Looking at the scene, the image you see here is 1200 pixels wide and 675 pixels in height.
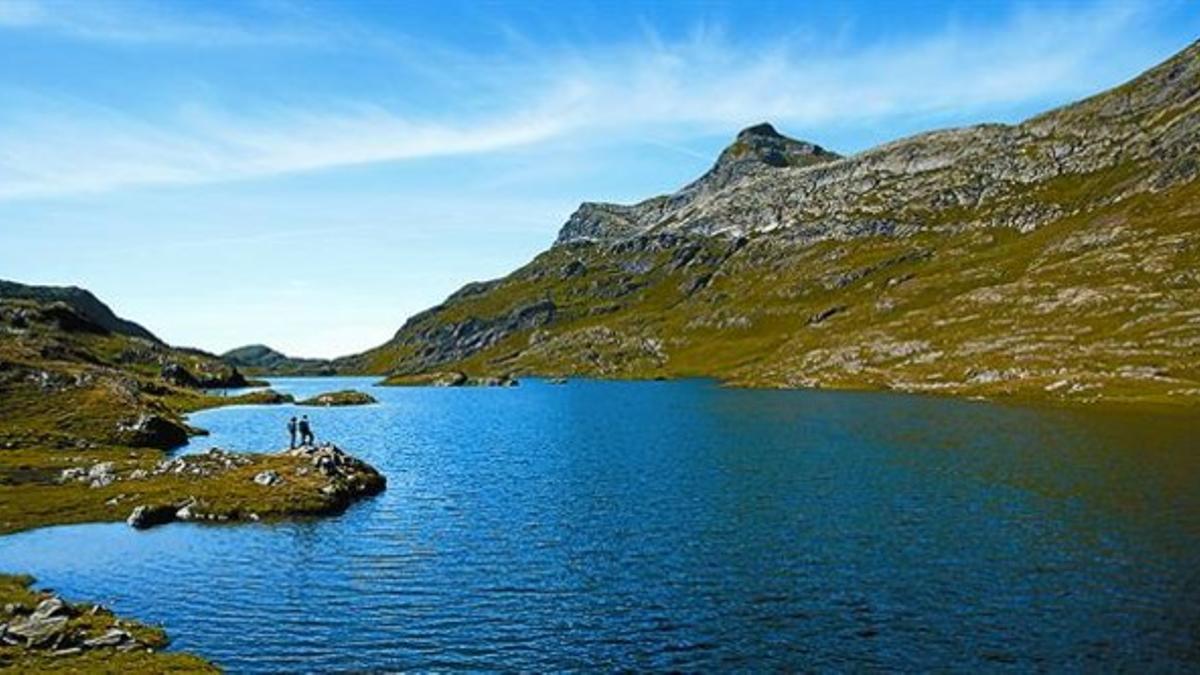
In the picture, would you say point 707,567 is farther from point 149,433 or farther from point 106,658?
point 149,433

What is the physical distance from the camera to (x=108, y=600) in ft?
171

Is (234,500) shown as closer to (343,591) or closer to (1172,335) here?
(343,591)

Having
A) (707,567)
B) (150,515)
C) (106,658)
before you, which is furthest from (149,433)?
(707,567)

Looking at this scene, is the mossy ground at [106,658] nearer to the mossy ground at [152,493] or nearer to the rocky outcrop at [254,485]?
the rocky outcrop at [254,485]

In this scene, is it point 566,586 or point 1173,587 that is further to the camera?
point 566,586

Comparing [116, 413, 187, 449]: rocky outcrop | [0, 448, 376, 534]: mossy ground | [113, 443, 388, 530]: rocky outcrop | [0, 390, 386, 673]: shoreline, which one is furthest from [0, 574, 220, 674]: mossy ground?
[116, 413, 187, 449]: rocky outcrop

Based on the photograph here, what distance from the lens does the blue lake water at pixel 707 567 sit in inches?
1721

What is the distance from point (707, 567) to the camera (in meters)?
59.4

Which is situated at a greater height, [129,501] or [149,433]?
[149,433]

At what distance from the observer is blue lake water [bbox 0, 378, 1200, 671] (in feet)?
143

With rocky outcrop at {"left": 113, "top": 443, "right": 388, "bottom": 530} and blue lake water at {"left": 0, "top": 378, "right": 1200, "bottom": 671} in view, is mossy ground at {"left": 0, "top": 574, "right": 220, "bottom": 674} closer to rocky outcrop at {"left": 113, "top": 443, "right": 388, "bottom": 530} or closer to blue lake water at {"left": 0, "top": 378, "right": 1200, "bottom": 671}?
blue lake water at {"left": 0, "top": 378, "right": 1200, "bottom": 671}

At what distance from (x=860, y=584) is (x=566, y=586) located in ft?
61.1

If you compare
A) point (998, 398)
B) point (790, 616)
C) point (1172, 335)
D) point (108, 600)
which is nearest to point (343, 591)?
point (108, 600)

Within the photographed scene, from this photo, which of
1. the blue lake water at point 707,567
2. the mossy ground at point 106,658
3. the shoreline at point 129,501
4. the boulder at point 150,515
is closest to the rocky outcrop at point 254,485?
the boulder at point 150,515
